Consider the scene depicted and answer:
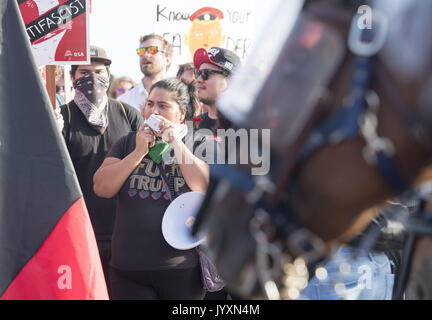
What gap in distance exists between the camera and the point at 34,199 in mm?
2461

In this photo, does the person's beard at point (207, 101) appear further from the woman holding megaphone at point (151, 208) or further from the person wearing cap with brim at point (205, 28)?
the person wearing cap with brim at point (205, 28)

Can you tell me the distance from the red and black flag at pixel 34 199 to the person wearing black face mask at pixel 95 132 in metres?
1.37

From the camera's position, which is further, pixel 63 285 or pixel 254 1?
pixel 254 1

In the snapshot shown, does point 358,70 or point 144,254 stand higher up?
point 358,70

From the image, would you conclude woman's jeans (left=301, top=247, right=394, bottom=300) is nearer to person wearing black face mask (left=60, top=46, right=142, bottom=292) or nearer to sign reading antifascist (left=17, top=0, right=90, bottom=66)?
person wearing black face mask (left=60, top=46, right=142, bottom=292)

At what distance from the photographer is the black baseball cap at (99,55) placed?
458cm

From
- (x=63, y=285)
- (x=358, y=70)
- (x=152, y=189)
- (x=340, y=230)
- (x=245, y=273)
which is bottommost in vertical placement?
(x=63, y=285)

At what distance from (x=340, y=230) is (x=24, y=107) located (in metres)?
1.82

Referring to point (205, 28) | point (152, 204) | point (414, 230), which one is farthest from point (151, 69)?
point (414, 230)

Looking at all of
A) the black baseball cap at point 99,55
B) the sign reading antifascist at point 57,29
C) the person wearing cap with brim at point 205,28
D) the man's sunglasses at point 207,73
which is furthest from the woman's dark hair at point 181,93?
the person wearing cap with brim at point 205,28

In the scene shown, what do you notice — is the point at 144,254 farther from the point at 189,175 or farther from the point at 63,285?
the point at 63,285

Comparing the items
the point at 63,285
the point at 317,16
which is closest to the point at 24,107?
the point at 63,285

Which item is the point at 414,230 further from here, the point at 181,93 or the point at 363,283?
the point at 181,93
